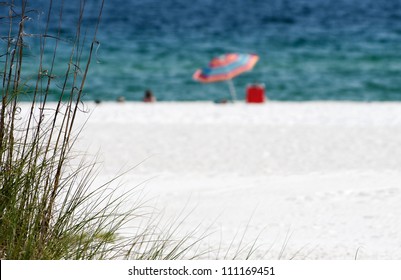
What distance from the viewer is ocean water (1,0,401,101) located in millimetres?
18156

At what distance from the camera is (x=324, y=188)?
5648 millimetres

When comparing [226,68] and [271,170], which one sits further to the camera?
[226,68]

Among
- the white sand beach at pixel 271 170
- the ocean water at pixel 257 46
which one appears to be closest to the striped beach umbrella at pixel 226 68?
the white sand beach at pixel 271 170

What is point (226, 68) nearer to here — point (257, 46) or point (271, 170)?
point (271, 170)

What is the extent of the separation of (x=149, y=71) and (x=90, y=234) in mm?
17116

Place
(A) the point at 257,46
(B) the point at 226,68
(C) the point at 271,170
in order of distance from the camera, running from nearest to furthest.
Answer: (C) the point at 271,170
(B) the point at 226,68
(A) the point at 257,46

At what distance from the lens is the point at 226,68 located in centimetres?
1265

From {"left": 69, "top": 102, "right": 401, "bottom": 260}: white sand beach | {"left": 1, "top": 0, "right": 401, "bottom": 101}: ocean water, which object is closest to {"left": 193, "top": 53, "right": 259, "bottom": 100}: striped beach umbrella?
{"left": 69, "top": 102, "right": 401, "bottom": 260}: white sand beach

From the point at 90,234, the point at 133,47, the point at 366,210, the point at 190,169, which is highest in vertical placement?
the point at 90,234

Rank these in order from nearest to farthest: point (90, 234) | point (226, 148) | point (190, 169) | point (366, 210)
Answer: point (90, 234) → point (366, 210) → point (190, 169) → point (226, 148)

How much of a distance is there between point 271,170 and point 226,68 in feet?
20.6

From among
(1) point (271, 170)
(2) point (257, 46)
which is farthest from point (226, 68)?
(2) point (257, 46)
